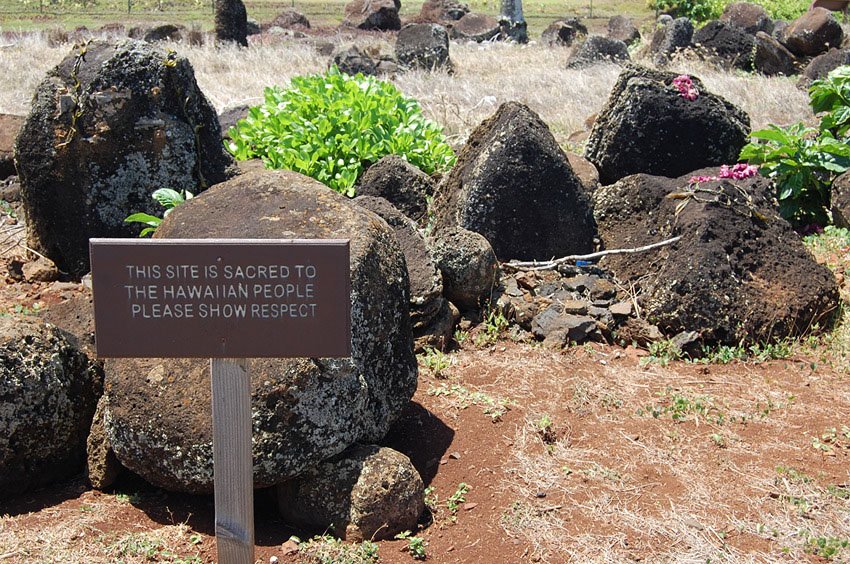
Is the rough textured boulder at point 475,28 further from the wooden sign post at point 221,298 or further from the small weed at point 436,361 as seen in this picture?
the wooden sign post at point 221,298

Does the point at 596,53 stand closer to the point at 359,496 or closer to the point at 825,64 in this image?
the point at 825,64

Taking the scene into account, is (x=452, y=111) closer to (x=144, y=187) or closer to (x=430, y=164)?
(x=430, y=164)

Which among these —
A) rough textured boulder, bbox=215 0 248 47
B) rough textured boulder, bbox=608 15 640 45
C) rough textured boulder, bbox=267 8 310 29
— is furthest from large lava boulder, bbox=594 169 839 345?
rough textured boulder, bbox=267 8 310 29

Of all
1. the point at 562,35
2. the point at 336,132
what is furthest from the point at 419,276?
the point at 562,35

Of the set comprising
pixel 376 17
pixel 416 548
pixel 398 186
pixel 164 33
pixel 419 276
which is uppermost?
pixel 376 17

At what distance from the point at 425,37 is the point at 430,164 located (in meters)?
11.6

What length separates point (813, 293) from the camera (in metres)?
5.70

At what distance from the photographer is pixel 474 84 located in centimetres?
1352

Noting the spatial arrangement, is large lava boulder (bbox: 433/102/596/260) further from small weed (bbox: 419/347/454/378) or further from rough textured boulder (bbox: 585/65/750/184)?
small weed (bbox: 419/347/454/378)

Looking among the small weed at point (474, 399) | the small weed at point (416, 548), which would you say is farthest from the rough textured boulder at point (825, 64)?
the small weed at point (416, 548)

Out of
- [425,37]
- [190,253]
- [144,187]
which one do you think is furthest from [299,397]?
[425,37]

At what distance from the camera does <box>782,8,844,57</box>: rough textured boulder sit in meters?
17.8

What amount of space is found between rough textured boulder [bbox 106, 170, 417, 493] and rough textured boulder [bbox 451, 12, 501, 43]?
22.1 meters

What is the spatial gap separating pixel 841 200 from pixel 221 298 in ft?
17.7
